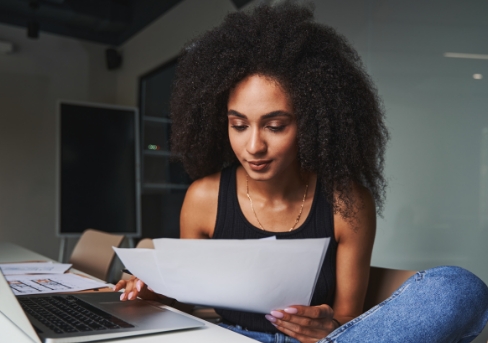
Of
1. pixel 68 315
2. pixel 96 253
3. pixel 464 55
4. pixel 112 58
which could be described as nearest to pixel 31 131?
pixel 112 58

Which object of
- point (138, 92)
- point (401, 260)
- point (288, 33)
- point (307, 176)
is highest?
point (138, 92)

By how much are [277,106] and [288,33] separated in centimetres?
23

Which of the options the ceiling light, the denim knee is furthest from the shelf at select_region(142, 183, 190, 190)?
the denim knee

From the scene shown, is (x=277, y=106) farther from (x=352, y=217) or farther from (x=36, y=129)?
(x=36, y=129)

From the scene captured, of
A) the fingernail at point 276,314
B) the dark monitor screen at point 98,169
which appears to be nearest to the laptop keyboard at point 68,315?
the fingernail at point 276,314

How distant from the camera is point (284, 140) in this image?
127cm

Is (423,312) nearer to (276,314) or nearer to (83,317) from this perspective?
(276,314)

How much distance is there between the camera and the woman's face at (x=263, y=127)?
125 cm

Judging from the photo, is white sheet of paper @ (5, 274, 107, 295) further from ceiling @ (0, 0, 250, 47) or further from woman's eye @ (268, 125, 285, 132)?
ceiling @ (0, 0, 250, 47)

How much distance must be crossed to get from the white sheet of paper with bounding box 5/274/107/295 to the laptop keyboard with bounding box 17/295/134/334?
14 centimetres

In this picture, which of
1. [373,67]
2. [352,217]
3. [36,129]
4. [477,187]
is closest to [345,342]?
[352,217]

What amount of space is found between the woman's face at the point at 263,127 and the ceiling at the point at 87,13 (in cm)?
395

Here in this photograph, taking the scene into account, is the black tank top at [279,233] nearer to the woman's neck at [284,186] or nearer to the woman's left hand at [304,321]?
the woman's neck at [284,186]

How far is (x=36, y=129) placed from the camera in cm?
585
